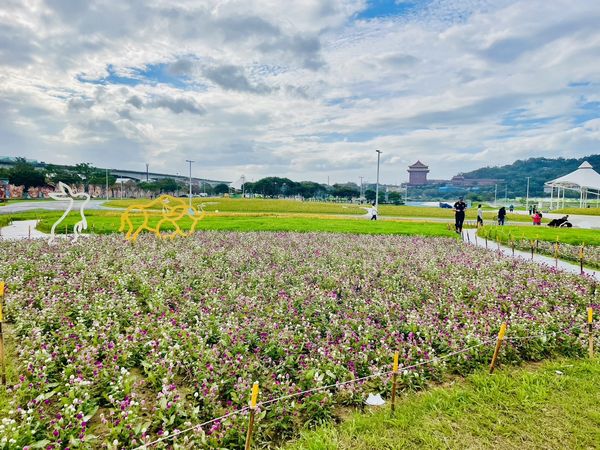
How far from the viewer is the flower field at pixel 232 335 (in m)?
3.91

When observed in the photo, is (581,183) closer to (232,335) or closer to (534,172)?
(232,335)

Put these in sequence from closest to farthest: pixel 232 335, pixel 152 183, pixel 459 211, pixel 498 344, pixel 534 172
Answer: pixel 498 344, pixel 232 335, pixel 459 211, pixel 152 183, pixel 534 172

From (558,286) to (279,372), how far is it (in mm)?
7524

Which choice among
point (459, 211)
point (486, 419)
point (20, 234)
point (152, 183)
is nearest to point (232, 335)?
point (486, 419)

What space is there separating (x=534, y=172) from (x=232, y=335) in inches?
7854

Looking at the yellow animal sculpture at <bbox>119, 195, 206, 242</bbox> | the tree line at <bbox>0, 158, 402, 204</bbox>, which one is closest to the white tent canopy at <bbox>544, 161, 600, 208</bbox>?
the tree line at <bbox>0, 158, 402, 204</bbox>

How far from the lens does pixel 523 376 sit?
4.95 metres

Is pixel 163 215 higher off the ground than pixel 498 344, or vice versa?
pixel 163 215

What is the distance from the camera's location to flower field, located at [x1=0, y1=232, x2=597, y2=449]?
12.8 ft

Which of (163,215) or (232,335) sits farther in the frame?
(163,215)

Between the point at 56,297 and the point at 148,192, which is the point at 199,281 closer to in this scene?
the point at 56,297

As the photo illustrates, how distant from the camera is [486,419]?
4074mm

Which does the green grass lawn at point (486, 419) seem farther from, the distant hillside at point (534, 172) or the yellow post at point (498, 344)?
the distant hillside at point (534, 172)

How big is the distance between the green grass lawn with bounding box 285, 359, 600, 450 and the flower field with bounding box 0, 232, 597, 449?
393 millimetres
